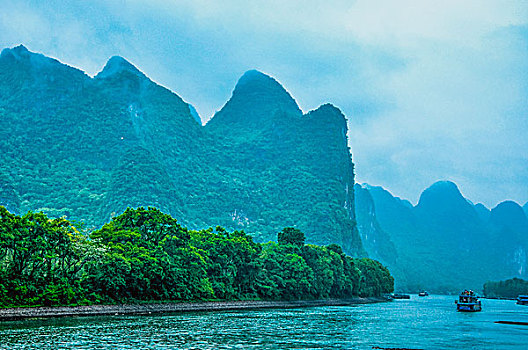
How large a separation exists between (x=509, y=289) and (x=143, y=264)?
5802 inches

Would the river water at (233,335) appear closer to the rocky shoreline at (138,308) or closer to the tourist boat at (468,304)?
the rocky shoreline at (138,308)

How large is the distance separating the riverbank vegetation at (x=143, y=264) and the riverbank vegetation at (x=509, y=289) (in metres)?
97.0

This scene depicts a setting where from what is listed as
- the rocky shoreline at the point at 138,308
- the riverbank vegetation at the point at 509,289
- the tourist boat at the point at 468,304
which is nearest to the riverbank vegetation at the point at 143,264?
the rocky shoreline at the point at 138,308

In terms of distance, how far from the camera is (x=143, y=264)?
57125 millimetres

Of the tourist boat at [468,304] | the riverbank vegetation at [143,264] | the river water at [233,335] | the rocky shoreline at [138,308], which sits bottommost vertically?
the river water at [233,335]

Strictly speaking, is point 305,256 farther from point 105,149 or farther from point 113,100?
point 113,100

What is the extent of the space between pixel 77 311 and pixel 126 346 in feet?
71.5

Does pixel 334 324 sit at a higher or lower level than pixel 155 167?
lower

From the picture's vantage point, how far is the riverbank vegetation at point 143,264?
159 ft

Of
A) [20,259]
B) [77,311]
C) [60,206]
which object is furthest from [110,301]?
[60,206]

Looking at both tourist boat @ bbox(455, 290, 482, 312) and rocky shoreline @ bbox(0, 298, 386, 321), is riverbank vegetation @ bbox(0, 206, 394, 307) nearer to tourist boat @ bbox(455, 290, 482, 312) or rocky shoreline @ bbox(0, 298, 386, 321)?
rocky shoreline @ bbox(0, 298, 386, 321)

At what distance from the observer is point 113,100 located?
196750mm

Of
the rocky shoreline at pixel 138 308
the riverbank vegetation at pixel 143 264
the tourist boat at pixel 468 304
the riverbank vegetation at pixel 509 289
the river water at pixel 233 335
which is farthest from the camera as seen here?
the riverbank vegetation at pixel 509 289

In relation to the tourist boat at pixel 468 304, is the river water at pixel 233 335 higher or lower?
lower
